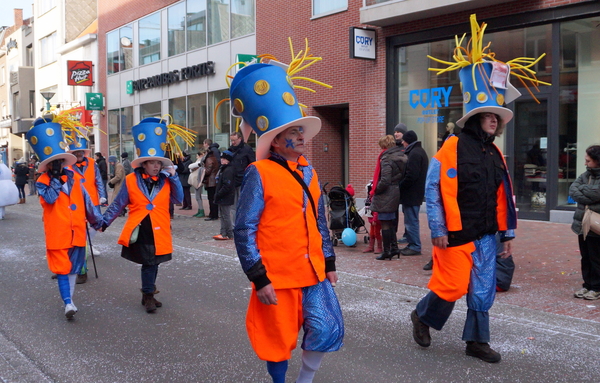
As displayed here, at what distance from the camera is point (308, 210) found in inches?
138

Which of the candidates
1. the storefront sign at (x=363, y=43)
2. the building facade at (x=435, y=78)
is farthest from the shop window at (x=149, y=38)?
the storefront sign at (x=363, y=43)

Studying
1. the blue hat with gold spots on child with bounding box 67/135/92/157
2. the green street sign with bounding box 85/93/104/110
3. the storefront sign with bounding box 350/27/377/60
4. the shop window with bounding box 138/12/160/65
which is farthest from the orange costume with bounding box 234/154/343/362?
the green street sign with bounding box 85/93/104/110

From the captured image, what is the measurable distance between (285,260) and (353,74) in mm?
13087

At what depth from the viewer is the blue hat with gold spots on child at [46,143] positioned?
6.22 metres

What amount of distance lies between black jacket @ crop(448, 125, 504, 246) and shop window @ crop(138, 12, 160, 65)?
21.9m

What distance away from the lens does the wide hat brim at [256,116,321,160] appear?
11.0 ft

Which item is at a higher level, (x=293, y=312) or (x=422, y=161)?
(x=422, y=161)

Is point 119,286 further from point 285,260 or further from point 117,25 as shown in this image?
point 117,25

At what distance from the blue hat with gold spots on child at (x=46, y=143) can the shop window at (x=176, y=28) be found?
17484 millimetres

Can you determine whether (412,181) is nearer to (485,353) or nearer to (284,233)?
(485,353)

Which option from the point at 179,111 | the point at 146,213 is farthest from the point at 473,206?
the point at 179,111

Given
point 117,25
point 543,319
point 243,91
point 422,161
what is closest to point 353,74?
point 422,161

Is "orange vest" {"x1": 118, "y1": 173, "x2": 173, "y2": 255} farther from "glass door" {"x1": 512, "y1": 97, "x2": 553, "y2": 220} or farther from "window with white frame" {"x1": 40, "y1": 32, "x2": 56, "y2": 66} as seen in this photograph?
"window with white frame" {"x1": 40, "y1": 32, "x2": 56, "y2": 66}

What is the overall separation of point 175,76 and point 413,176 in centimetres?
1629
